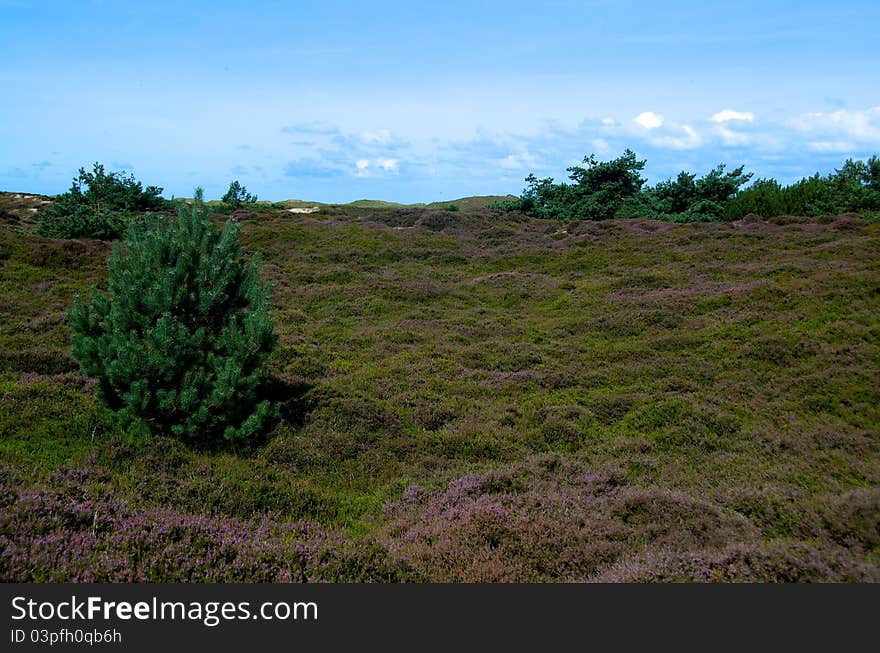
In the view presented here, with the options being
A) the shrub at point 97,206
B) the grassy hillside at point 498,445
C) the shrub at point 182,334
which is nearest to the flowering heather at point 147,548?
the grassy hillside at point 498,445

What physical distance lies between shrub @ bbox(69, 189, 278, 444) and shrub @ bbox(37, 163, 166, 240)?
71.5ft

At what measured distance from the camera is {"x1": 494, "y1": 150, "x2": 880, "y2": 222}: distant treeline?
39.8m

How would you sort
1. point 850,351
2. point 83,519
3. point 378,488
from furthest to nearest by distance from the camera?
1. point 850,351
2. point 378,488
3. point 83,519

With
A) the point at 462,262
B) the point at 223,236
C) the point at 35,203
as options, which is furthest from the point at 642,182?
the point at 35,203

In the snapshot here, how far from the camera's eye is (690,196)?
148 ft

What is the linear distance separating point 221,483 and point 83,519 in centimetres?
200

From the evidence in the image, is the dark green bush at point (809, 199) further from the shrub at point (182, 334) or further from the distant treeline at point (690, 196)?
the shrub at point (182, 334)

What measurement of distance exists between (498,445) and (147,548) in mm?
5850

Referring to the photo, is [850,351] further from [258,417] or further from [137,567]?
[137,567]

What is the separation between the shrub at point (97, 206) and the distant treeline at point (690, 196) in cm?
3106

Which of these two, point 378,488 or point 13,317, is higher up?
point 13,317

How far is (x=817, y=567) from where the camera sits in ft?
15.1

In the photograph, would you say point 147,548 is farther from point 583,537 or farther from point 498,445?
point 498,445

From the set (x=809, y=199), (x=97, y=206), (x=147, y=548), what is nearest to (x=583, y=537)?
(x=147, y=548)
